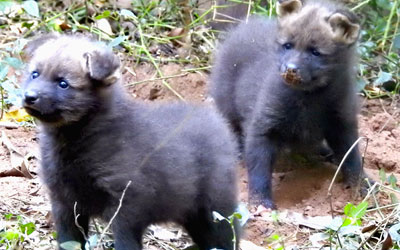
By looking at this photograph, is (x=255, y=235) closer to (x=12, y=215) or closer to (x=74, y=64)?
(x=12, y=215)

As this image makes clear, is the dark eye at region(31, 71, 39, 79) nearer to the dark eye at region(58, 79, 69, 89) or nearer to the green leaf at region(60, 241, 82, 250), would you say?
the dark eye at region(58, 79, 69, 89)

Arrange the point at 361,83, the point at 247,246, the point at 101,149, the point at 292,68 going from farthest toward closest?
the point at 361,83, the point at 292,68, the point at 247,246, the point at 101,149

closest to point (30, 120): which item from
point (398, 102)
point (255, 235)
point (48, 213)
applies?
point (48, 213)

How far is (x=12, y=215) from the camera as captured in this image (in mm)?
5727

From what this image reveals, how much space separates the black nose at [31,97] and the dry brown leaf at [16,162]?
1.77 m

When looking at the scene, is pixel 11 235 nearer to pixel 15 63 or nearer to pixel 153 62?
pixel 15 63

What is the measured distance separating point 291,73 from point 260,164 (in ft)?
2.61

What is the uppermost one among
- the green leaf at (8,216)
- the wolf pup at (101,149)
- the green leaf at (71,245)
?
the wolf pup at (101,149)

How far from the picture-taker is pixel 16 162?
6531mm

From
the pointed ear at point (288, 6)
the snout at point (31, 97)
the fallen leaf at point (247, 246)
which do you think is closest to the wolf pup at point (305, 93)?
the pointed ear at point (288, 6)

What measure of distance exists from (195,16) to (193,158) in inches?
161

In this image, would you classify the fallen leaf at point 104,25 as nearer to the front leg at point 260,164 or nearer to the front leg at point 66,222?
the front leg at point 260,164

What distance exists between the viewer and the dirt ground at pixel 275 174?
19.5 ft

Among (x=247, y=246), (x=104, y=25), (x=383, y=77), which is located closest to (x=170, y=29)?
(x=104, y=25)
